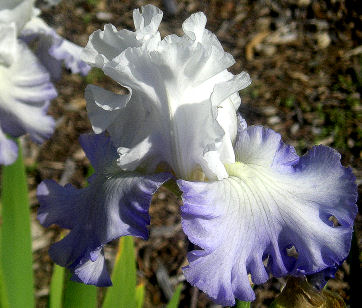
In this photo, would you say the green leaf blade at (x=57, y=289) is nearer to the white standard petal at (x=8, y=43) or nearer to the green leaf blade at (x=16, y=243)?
the green leaf blade at (x=16, y=243)

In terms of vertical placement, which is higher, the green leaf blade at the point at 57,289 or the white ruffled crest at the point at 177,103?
the white ruffled crest at the point at 177,103

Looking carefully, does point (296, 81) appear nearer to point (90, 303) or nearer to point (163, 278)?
point (163, 278)

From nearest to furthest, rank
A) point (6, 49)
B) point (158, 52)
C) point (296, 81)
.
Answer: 1. point (158, 52)
2. point (6, 49)
3. point (296, 81)

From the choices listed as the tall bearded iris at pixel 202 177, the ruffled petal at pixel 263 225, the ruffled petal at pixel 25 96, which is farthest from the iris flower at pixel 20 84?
the ruffled petal at pixel 263 225

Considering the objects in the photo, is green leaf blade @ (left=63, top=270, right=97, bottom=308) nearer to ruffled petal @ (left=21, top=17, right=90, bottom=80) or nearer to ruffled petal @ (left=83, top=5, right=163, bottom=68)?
ruffled petal @ (left=83, top=5, right=163, bottom=68)

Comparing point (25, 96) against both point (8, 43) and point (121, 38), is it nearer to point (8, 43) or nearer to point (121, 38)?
point (8, 43)

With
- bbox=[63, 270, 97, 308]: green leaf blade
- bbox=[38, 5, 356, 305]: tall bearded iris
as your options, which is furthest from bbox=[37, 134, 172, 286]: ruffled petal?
bbox=[63, 270, 97, 308]: green leaf blade

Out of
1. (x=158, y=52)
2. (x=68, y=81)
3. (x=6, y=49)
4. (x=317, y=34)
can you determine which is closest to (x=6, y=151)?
(x=6, y=49)
